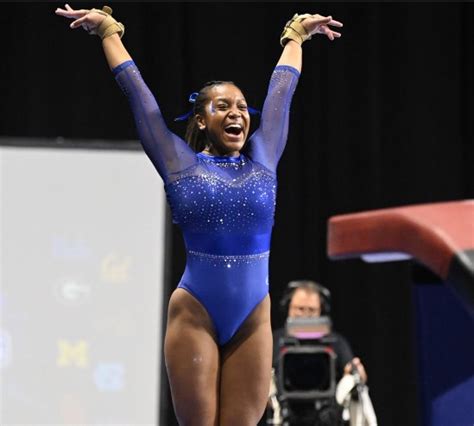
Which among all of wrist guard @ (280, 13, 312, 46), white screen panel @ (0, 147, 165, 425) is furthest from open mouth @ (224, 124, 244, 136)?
white screen panel @ (0, 147, 165, 425)

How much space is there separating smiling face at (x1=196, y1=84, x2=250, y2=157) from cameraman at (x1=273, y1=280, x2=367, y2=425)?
1.99m

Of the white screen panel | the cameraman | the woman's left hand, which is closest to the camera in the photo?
the woman's left hand

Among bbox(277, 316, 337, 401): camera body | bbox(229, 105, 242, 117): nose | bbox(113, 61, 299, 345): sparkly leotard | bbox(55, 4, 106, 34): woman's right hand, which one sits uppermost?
bbox(55, 4, 106, 34): woman's right hand

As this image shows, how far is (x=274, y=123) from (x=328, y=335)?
2.03 meters

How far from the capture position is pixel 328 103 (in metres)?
5.38

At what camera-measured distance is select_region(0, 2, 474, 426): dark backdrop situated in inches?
202

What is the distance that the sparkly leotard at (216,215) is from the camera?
2158mm

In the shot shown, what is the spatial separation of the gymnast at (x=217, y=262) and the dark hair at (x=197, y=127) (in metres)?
0.06

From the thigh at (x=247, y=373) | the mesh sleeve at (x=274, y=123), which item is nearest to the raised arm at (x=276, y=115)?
the mesh sleeve at (x=274, y=123)

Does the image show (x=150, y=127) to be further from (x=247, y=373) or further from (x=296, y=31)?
(x=247, y=373)

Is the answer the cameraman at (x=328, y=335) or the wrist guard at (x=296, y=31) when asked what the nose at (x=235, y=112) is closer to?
the wrist guard at (x=296, y=31)

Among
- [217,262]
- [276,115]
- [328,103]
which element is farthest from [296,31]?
[328,103]

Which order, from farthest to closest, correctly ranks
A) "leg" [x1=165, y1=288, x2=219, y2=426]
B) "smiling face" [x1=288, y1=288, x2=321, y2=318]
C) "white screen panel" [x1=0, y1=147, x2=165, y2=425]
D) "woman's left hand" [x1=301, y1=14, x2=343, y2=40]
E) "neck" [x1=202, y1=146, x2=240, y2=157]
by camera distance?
"smiling face" [x1=288, y1=288, x2=321, y2=318] → "white screen panel" [x1=0, y1=147, x2=165, y2=425] → "woman's left hand" [x1=301, y1=14, x2=343, y2=40] → "neck" [x1=202, y1=146, x2=240, y2=157] → "leg" [x1=165, y1=288, x2=219, y2=426]

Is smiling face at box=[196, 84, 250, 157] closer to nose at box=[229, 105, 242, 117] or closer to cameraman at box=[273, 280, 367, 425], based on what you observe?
nose at box=[229, 105, 242, 117]
